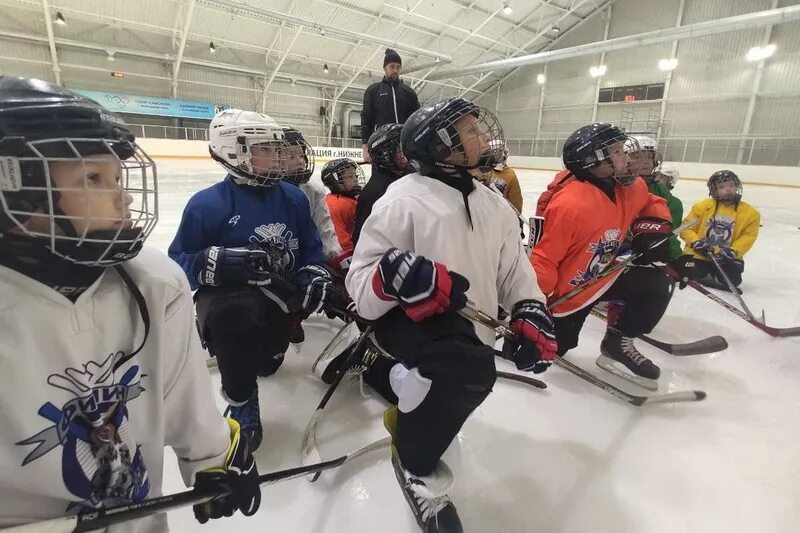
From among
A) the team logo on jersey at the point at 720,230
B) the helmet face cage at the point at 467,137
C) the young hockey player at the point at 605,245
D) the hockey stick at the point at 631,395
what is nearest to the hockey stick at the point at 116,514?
the helmet face cage at the point at 467,137

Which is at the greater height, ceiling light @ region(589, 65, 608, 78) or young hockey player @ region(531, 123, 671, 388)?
ceiling light @ region(589, 65, 608, 78)

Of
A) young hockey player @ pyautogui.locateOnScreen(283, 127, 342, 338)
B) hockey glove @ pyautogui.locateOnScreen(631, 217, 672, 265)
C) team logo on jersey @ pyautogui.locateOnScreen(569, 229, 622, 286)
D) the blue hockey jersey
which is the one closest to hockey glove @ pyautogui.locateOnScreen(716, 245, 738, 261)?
hockey glove @ pyautogui.locateOnScreen(631, 217, 672, 265)

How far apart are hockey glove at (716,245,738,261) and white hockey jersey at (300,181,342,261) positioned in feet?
10.3

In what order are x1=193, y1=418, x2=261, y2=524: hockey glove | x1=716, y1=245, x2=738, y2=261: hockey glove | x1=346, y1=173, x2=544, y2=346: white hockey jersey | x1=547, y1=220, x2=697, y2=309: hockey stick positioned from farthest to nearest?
x1=716, y1=245, x2=738, y2=261: hockey glove < x1=547, y1=220, x2=697, y2=309: hockey stick < x1=346, y1=173, x2=544, y2=346: white hockey jersey < x1=193, y1=418, x2=261, y2=524: hockey glove

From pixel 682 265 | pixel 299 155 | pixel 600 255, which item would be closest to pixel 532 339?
pixel 600 255

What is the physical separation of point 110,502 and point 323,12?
15.0 m

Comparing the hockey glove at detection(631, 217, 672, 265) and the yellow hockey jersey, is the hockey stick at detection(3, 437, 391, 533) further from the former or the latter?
the yellow hockey jersey

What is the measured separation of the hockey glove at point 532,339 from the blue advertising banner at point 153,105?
14190 millimetres

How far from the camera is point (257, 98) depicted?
16.1m

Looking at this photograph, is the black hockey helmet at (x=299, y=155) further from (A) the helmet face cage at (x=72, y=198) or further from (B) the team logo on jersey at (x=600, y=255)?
(B) the team logo on jersey at (x=600, y=255)

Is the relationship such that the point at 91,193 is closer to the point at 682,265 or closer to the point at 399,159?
the point at 399,159

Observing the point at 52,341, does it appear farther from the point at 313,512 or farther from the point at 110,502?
the point at 313,512

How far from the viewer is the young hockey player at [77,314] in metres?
0.60

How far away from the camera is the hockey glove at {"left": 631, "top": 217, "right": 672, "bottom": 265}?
6.83 feet
